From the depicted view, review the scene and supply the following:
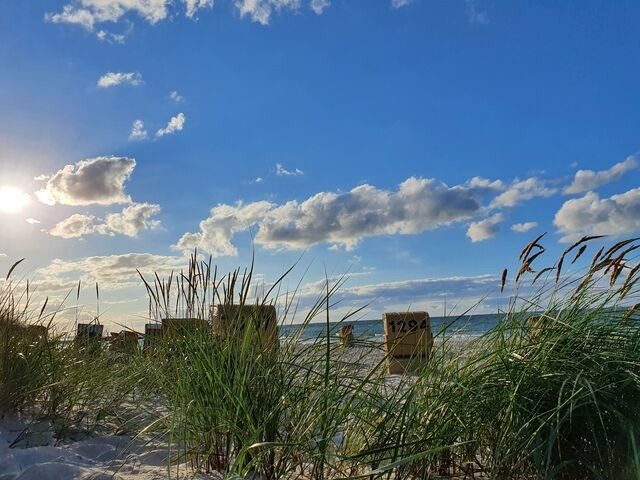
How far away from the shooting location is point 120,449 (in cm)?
285

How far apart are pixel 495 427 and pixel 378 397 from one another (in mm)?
428

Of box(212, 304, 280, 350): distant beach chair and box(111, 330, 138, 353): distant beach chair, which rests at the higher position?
box(212, 304, 280, 350): distant beach chair

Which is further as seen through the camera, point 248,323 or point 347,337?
point 347,337

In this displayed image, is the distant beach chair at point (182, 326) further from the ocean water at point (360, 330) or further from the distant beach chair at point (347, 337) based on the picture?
the distant beach chair at point (347, 337)

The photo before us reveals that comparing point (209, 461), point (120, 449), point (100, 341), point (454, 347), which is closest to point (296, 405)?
point (209, 461)

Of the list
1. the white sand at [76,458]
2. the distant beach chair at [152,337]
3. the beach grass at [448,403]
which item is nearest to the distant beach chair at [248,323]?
the beach grass at [448,403]

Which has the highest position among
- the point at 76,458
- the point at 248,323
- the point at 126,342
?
the point at 248,323

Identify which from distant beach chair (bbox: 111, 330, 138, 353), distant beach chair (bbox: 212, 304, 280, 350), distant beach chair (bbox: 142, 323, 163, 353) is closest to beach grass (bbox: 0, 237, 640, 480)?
distant beach chair (bbox: 212, 304, 280, 350)

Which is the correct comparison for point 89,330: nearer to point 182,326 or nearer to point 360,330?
point 182,326

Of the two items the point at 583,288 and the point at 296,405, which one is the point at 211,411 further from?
the point at 583,288

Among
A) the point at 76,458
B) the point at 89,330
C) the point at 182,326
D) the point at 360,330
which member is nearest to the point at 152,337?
the point at 182,326

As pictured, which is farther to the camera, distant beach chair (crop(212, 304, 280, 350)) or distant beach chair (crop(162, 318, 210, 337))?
distant beach chair (crop(162, 318, 210, 337))

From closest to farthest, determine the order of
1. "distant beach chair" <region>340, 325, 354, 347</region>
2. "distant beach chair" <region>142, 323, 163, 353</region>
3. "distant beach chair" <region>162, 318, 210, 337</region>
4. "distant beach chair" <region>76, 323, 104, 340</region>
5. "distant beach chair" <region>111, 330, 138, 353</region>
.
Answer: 1. "distant beach chair" <region>340, 325, 354, 347</region>
2. "distant beach chair" <region>162, 318, 210, 337</region>
3. "distant beach chair" <region>142, 323, 163, 353</region>
4. "distant beach chair" <region>111, 330, 138, 353</region>
5. "distant beach chair" <region>76, 323, 104, 340</region>

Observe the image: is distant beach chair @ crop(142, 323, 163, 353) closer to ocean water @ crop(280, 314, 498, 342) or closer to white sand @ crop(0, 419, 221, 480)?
white sand @ crop(0, 419, 221, 480)
